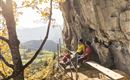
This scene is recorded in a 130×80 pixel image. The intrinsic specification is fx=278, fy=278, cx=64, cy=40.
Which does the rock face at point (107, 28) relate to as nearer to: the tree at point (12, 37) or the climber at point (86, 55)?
the climber at point (86, 55)

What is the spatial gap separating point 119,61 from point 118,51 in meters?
0.72

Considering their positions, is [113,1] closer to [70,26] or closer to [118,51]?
[118,51]

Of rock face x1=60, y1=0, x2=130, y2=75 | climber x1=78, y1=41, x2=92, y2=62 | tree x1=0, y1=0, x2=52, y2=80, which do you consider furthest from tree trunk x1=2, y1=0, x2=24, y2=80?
climber x1=78, y1=41, x2=92, y2=62

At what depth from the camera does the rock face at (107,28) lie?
18.3 metres

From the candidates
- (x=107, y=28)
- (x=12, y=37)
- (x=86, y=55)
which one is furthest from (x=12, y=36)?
(x=86, y=55)

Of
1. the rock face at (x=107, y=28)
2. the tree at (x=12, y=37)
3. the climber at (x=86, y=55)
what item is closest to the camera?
the tree at (x=12, y=37)

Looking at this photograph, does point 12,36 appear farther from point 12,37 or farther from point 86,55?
point 86,55

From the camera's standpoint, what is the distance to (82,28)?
2598 cm

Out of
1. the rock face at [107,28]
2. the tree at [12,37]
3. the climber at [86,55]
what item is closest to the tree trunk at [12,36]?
the tree at [12,37]

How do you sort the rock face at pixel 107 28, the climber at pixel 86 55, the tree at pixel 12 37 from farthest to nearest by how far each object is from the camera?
the climber at pixel 86 55, the rock face at pixel 107 28, the tree at pixel 12 37

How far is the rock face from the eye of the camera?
59.9 feet

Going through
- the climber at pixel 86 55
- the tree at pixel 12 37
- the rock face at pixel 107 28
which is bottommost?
the climber at pixel 86 55

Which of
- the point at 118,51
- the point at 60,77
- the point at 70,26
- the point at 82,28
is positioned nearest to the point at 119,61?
the point at 118,51

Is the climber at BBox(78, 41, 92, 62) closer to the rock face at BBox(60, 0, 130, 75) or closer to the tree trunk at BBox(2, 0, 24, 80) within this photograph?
the rock face at BBox(60, 0, 130, 75)
